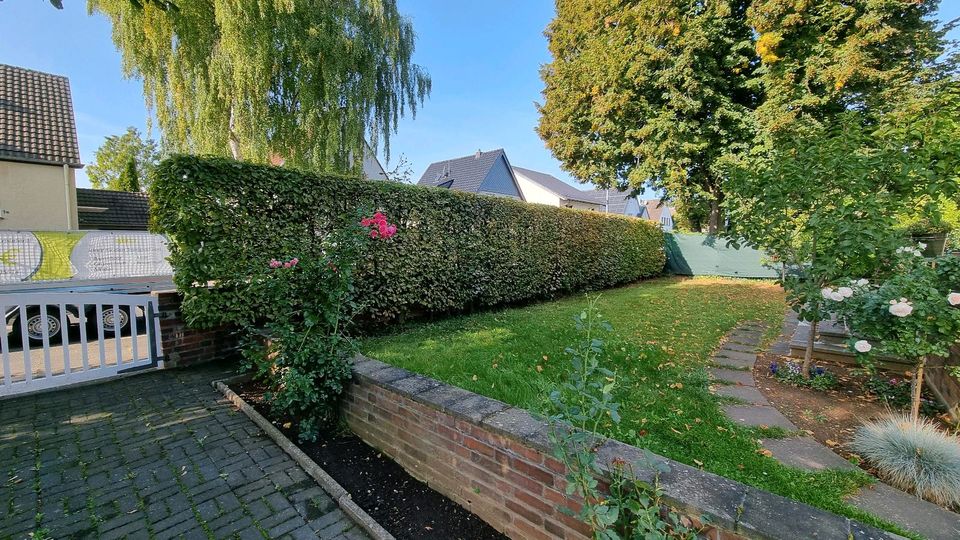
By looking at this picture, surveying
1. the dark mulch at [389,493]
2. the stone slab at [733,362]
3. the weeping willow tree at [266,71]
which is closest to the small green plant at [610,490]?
the dark mulch at [389,493]

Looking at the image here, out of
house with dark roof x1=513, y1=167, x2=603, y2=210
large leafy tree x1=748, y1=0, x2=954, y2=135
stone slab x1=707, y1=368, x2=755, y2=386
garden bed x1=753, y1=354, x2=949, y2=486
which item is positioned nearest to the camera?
garden bed x1=753, y1=354, x2=949, y2=486

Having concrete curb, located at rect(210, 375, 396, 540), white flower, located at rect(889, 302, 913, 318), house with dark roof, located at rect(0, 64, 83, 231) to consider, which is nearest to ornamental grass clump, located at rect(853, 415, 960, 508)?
white flower, located at rect(889, 302, 913, 318)

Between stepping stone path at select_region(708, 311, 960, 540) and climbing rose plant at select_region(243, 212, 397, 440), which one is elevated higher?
climbing rose plant at select_region(243, 212, 397, 440)

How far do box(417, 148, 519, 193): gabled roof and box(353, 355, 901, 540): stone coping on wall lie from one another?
20.5m

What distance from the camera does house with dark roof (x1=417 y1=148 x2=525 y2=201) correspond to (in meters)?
22.9

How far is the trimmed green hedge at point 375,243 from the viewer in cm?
356

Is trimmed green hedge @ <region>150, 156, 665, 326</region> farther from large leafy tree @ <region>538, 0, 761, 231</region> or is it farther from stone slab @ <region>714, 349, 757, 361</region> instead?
large leafy tree @ <region>538, 0, 761, 231</region>

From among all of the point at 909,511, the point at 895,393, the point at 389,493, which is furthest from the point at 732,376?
the point at 389,493

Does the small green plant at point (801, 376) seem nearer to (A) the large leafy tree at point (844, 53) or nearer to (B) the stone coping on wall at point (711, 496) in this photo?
(B) the stone coping on wall at point (711, 496)

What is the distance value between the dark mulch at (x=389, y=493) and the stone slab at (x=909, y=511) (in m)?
1.69

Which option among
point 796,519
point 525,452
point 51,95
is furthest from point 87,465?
point 51,95

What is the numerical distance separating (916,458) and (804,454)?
0.44 metres

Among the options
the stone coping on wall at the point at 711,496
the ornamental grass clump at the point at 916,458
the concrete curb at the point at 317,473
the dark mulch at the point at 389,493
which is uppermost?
the stone coping on wall at the point at 711,496

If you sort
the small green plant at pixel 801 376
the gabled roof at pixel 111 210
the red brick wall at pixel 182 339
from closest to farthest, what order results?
1. the small green plant at pixel 801 376
2. the red brick wall at pixel 182 339
3. the gabled roof at pixel 111 210
